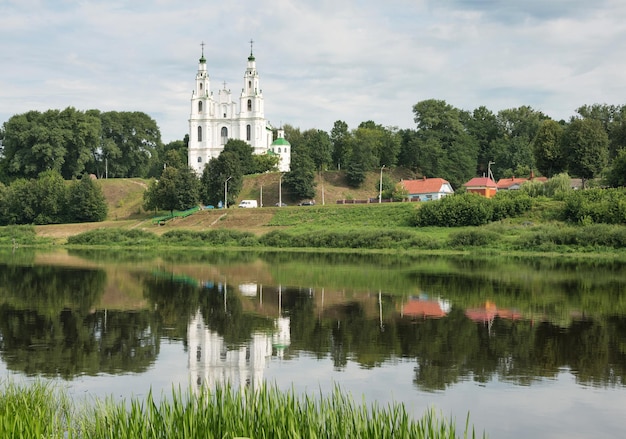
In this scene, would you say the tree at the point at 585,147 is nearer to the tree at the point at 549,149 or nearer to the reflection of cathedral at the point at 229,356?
the tree at the point at 549,149

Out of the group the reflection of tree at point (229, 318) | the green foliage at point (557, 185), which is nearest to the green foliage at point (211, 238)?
the green foliage at point (557, 185)

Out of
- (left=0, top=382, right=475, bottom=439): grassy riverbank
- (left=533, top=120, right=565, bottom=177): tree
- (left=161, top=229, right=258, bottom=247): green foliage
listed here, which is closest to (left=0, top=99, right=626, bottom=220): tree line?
(left=533, top=120, right=565, bottom=177): tree

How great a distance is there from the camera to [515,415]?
14.5 m

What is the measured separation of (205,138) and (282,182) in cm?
2179

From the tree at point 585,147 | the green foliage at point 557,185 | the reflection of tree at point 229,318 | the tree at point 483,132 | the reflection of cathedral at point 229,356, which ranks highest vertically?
the tree at point 483,132

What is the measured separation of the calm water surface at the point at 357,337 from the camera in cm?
1581

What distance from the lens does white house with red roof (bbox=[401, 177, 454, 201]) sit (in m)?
90.3

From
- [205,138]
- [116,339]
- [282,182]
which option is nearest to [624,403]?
[116,339]

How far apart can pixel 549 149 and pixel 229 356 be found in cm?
6747

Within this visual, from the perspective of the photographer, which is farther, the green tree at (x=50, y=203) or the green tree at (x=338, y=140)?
the green tree at (x=338, y=140)

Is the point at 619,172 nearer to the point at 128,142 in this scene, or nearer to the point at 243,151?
the point at 243,151

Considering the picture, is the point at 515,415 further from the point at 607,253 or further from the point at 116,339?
the point at 607,253

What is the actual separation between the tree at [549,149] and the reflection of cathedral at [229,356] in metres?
61.9

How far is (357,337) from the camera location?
22.3 metres
